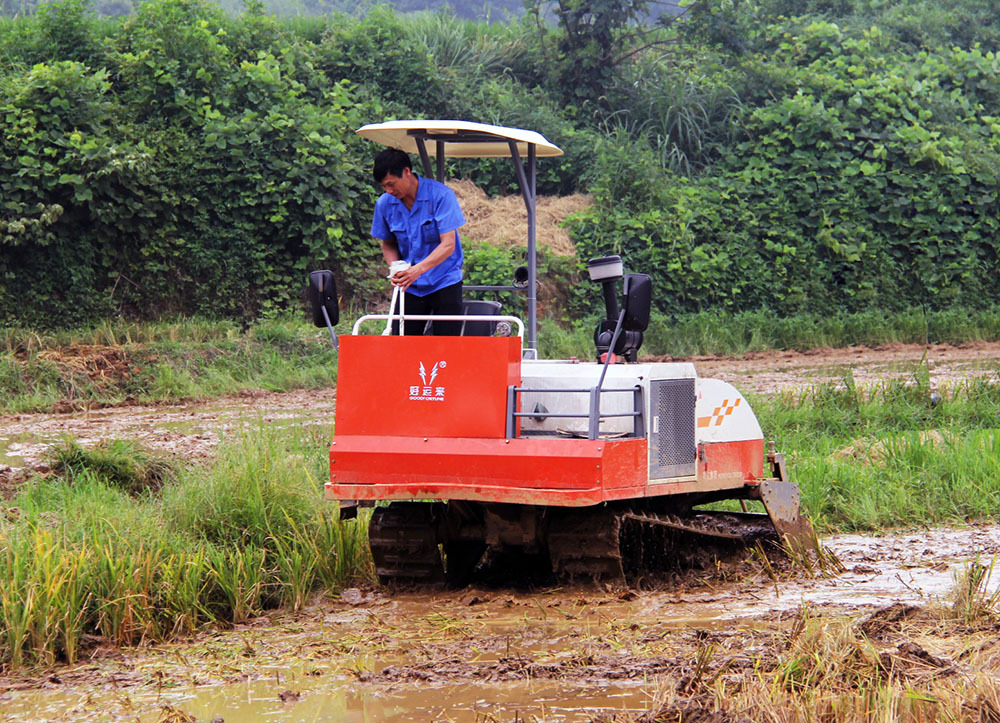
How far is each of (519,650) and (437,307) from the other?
203 centimetres

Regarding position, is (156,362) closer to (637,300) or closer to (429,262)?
(429,262)

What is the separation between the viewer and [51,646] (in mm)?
5430

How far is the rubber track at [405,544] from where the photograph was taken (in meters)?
6.45

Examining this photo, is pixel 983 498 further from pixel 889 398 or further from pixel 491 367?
pixel 491 367

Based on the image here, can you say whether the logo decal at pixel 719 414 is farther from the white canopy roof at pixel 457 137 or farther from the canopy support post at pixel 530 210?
the white canopy roof at pixel 457 137

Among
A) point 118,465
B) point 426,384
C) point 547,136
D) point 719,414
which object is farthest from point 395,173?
point 547,136

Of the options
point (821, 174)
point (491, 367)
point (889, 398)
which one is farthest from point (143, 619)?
point (821, 174)

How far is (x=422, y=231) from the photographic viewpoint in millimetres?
6648

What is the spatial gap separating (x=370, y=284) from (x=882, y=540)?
10.3 metres

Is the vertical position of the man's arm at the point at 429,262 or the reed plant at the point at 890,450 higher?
the man's arm at the point at 429,262

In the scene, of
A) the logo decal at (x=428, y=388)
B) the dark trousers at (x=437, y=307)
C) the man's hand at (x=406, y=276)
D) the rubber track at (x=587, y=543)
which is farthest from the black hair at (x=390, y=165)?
the rubber track at (x=587, y=543)

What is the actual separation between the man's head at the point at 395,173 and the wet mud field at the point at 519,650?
2.19 metres

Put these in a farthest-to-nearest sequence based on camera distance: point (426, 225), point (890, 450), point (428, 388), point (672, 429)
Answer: point (890, 450) → point (426, 225) → point (672, 429) → point (428, 388)

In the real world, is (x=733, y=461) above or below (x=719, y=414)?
below
